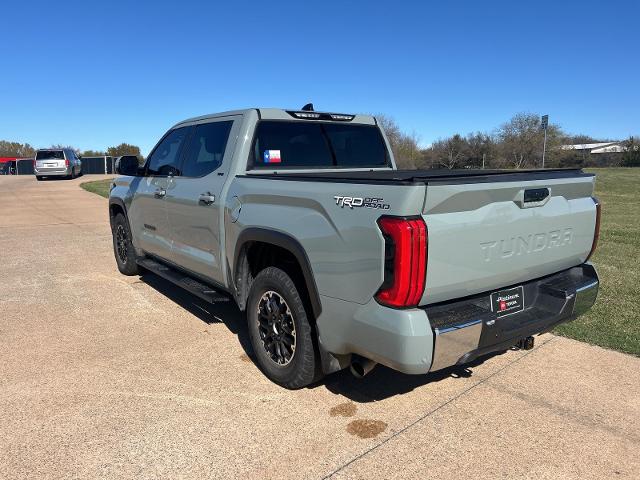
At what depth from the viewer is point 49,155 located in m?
28.8

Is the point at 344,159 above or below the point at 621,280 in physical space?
above

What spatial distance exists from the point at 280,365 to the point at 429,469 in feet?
4.36

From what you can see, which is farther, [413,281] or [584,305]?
[584,305]

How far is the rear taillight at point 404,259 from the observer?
8.40ft

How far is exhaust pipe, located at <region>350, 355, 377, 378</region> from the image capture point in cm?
303

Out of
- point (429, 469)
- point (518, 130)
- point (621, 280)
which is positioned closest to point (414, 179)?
point (429, 469)

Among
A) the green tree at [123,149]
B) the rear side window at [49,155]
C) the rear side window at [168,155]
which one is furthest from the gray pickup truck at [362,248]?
the green tree at [123,149]

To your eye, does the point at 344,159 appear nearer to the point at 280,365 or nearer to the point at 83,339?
the point at 280,365

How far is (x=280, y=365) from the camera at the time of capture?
3695 mm

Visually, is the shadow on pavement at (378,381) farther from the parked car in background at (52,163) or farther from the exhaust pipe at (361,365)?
the parked car in background at (52,163)

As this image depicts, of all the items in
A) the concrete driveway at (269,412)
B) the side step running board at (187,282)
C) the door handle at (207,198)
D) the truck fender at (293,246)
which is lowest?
the concrete driveway at (269,412)

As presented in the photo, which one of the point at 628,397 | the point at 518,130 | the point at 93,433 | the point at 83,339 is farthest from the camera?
the point at 518,130

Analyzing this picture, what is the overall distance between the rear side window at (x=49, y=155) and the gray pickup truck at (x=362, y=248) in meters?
27.6

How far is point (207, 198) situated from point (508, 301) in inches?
99.9
